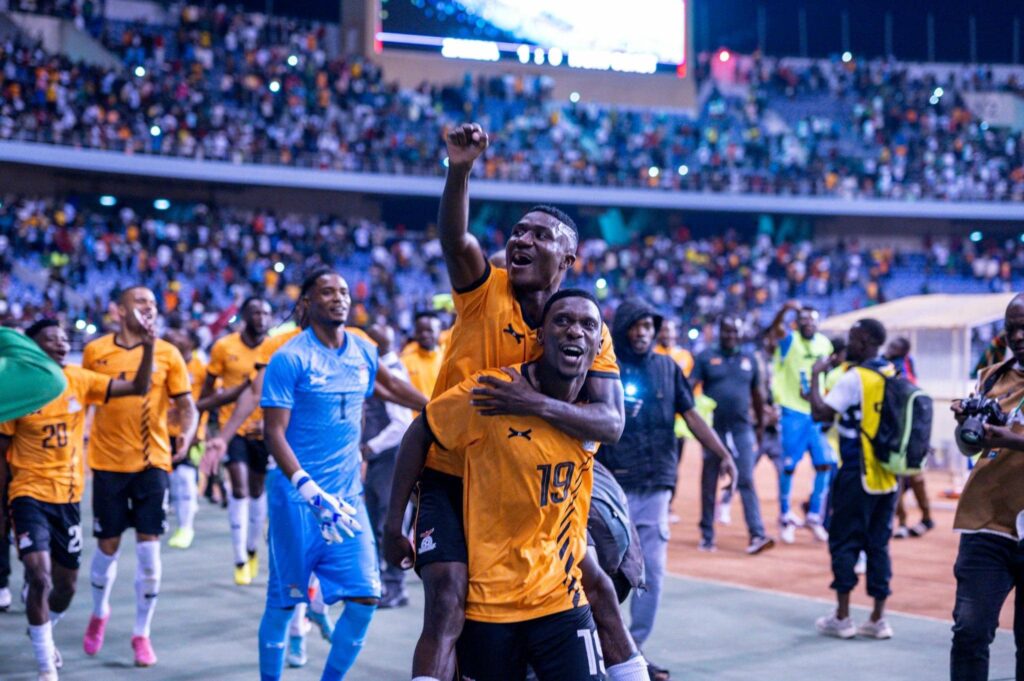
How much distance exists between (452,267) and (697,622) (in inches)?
205

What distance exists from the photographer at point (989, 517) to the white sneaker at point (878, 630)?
2530 mm

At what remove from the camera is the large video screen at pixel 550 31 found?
39812mm

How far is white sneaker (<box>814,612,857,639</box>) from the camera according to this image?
8.00 meters

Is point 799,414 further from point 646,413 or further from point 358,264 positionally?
point 358,264

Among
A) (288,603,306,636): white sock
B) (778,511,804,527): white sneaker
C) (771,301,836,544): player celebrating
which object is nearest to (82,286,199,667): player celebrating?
(288,603,306,636): white sock

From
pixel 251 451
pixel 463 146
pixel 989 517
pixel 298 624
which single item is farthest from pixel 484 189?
pixel 463 146

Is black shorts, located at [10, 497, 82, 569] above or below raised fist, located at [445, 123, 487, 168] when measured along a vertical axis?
below

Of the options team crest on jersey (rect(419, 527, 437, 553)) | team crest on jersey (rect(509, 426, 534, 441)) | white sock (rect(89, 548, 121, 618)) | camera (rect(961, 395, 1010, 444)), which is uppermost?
team crest on jersey (rect(509, 426, 534, 441))

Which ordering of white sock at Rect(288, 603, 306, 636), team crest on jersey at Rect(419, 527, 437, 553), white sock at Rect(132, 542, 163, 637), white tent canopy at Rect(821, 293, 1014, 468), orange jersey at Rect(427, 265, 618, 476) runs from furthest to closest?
white tent canopy at Rect(821, 293, 1014, 468) < white sock at Rect(288, 603, 306, 636) < white sock at Rect(132, 542, 163, 637) < orange jersey at Rect(427, 265, 618, 476) < team crest on jersey at Rect(419, 527, 437, 553)

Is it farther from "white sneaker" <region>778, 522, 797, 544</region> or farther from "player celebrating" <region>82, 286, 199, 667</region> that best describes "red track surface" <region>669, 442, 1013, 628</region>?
"player celebrating" <region>82, 286, 199, 667</region>

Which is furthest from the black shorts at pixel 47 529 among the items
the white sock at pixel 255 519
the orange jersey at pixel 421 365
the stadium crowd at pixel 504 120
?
the stadium crowd at pixel 504 120

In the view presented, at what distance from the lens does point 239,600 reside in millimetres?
9312

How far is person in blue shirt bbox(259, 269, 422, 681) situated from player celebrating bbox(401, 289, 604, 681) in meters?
1.90

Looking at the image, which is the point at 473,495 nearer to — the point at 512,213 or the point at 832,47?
the point at 512,213
